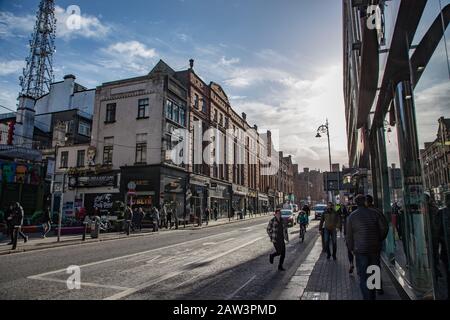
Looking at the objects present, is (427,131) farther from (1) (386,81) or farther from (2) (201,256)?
(2) (201,256)

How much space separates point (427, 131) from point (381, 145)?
5.56 m

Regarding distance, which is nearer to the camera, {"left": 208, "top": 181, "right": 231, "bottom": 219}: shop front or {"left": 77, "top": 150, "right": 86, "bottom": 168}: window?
{"left": 77, "top": 150, "right": 86, "bottom": 168}: window

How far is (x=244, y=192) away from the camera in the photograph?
51656 millimetres

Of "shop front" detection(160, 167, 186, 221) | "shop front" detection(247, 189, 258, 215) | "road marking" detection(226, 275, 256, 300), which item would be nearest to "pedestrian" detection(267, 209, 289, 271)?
"road marking" detection(226, 275, 256, 300)

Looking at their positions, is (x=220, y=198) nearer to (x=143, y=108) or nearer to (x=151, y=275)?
(x=143, y=108)

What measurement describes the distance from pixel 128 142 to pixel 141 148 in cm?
152

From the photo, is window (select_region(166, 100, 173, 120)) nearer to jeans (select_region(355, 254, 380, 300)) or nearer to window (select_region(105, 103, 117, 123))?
window (select_region(105, 103, 117, 123))

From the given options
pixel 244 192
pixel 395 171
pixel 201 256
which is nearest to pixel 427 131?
pixel 395 171

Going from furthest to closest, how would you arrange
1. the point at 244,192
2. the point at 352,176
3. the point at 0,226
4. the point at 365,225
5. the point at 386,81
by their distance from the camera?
1. the point at 244,192
2. the point at 352,176
3. the point at 0,226
4. the point at 386,81
5. the point at 365,225

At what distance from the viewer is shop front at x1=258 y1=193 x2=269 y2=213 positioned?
61388 millimetres

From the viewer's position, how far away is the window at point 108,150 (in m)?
30.3

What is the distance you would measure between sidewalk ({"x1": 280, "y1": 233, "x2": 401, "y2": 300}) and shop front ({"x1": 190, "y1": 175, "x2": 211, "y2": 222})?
78.7 feet

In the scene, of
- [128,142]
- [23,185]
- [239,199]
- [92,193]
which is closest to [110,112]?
[128,142]

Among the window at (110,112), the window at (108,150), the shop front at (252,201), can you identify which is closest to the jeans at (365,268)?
the window at (108,150)
